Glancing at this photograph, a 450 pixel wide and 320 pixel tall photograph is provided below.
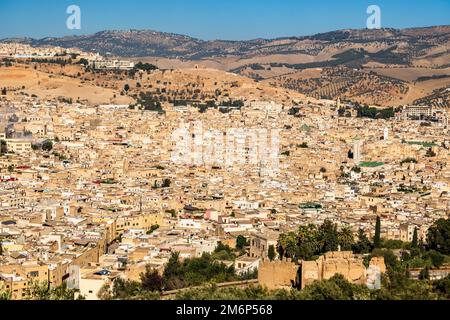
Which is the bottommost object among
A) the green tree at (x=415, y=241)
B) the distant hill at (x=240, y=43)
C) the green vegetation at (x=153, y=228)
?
the green vegetation at (x=153, y=228)

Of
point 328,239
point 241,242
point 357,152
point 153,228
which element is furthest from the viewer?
point 357,152

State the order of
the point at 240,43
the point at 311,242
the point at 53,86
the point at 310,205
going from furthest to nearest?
1. the point at 240,43
2. the point at 53,86
3. the point at 310,205
4. the point at 311,242

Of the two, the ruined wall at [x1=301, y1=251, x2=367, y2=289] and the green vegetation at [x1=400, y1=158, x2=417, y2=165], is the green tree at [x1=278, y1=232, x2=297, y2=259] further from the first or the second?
the green vegetation at [x1=400, y1=158, x2=417, y2=165]

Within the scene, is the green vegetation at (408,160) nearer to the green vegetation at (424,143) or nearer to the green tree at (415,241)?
the green vegetation at (424,143)

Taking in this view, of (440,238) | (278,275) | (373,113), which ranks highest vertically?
(373,113)

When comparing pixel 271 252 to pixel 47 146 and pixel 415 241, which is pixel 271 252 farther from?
pixel 47 146

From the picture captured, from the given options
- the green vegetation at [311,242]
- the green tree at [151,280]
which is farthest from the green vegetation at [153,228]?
the green tree at [151,280]

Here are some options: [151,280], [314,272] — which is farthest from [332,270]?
[151,280]
